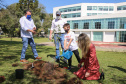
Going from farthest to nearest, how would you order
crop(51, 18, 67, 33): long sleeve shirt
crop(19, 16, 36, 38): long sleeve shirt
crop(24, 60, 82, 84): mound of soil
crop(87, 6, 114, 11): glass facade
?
1. crop(87, 6, 114, 11): glass facade
2. crop(51, 18, 67, 33): long sleeve shirt
3. crop(19, 16, 36, 38): long sleeve shirt
4. crop(24, 60, 82, 84): mound of soil

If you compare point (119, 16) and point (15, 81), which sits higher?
point (119, 16)

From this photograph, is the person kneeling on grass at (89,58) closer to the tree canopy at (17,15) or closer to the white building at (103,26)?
the tree canopy at (17,15)

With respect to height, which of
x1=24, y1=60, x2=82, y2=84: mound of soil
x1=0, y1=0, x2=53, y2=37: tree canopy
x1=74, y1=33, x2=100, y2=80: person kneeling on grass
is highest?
x1=0, y1=0, x2=53, y2=37: tree canopy

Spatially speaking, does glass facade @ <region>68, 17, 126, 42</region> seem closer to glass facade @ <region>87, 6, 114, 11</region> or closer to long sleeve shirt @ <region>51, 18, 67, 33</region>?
glass facade @ <region>87, 6, 114, 11</region>

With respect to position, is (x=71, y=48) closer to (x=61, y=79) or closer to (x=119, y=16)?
(x=61, y=79)

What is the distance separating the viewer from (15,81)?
3.33m

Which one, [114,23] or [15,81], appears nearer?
[15,81]

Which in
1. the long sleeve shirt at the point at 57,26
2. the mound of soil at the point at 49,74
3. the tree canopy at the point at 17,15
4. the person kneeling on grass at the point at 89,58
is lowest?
the mound of soil at the point at 49,74

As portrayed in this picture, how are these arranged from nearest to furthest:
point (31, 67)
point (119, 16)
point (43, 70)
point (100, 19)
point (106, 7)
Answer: point (43, 70), point (31, 67), point (119, 16), point (100, 19), point (106, 7)

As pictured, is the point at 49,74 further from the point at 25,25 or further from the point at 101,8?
the point at 101,8

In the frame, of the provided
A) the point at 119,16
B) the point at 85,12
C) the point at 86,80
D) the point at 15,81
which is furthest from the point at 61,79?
the point at 85,12

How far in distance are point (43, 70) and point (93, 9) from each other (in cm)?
6051

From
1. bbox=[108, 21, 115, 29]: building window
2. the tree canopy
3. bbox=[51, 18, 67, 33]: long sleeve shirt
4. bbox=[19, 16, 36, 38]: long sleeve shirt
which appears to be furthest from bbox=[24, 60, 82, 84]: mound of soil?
bbox=[108, 21, 115, 29]: building window

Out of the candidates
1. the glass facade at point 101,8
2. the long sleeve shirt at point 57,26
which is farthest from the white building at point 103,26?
the long sleeve shirt at point 57,26
